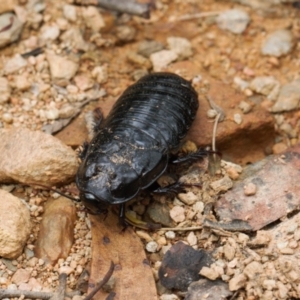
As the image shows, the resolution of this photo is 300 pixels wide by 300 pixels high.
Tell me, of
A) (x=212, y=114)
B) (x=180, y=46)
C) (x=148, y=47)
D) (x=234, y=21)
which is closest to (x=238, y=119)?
(x=212, y=114)

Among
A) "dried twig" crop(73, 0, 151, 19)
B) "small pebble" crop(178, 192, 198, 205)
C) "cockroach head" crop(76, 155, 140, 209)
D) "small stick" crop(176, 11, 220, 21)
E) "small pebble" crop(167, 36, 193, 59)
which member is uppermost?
"dried twig" crop(73, 0, 151, 19)

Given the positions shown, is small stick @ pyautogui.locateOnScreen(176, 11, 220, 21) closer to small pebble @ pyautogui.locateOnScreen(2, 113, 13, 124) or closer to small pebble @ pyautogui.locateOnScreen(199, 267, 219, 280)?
A: small pebble @ pyautogui.locateOnScreen(2, 113, 13, 124)

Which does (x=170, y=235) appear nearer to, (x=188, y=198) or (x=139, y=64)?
(x=188, y=198)

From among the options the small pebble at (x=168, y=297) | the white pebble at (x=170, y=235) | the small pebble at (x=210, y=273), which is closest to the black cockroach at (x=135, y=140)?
the white pebble at (x=170, y=235)

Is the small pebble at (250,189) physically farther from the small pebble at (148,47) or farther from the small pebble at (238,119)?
the small pebble at (148,47)

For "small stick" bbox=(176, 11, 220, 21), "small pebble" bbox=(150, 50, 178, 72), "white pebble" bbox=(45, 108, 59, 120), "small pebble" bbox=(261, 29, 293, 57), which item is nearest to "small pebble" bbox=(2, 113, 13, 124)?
"white pebble" bbox=(45, 108, 59, 120)

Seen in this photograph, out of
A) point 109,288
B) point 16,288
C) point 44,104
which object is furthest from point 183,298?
point 44,104
